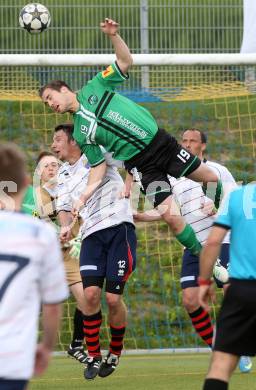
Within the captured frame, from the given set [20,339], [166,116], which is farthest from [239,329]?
[166,116]

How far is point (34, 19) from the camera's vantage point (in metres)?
11.5

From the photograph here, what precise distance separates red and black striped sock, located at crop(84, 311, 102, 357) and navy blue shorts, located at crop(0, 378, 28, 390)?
4.93 metres

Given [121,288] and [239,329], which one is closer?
[239,329]

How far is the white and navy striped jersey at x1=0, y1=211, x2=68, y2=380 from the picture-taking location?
4.43 metres

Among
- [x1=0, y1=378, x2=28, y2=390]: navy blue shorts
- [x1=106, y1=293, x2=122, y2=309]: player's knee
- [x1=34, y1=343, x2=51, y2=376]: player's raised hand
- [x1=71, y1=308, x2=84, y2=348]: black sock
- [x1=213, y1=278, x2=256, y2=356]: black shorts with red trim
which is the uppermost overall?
[x1=34, y1=343, x2=51, y2=376]: player's raised hand

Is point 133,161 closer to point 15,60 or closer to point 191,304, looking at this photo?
point 191,304

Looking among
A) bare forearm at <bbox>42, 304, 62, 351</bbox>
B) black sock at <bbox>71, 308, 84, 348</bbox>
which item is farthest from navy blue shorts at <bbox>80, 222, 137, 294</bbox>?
bare forearm at <bbox>42, 304, 62, 351</bbox>

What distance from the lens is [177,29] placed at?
15.3 meters

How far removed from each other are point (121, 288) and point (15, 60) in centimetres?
303

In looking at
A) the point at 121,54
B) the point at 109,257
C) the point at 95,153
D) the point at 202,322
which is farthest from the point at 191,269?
the point at 121,54

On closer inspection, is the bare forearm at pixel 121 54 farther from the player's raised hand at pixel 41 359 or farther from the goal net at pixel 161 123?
the player's raised hand at pixel 41 359

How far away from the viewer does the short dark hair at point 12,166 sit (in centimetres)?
459

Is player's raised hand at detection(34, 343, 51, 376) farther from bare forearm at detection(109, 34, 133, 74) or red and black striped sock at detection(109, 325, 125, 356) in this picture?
red and black striped sock at detection(109, 325, 125, 356)

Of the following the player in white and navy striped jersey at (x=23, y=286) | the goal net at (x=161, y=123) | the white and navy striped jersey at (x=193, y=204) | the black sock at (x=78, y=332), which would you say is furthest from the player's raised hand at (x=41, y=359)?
the goal net at (x=161, y=123)
